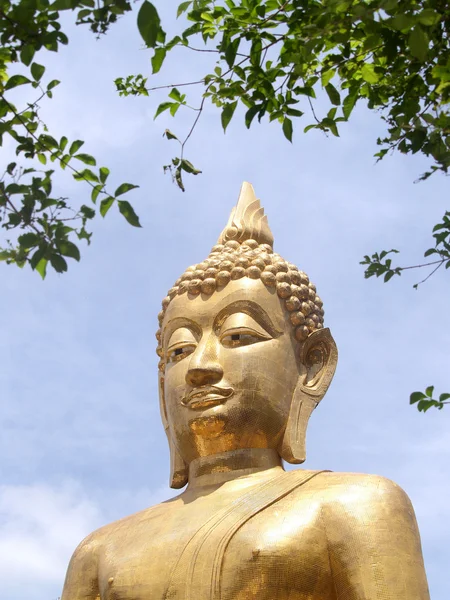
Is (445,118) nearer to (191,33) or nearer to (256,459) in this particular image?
(191,33)

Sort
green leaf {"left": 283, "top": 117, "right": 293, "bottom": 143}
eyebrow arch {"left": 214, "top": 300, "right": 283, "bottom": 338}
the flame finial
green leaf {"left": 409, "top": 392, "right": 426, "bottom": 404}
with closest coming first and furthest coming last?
1. green leaf {"left": 409, "top": 392, "right": 426, "bottom": 404}
2. green leaf {"left": 283, "top": 117, "right": 293, "bottom": 143}
3. eyebrow arch {"left": 214, "top": 300, "right": 283, "bottom": 338}
4. the flame finial

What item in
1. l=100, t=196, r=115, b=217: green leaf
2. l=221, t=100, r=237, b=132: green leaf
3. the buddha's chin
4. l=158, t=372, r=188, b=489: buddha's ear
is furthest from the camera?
l=158, t=372, r=188, b=489: buddha's ear

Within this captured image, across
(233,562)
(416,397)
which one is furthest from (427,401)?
(233,562)

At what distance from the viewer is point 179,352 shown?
8.62m

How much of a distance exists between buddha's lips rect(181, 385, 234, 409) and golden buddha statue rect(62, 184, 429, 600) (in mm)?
10

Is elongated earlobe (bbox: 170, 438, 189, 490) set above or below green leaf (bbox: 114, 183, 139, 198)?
below

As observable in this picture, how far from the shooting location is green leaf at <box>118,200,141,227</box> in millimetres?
5354

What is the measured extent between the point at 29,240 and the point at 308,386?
3.78 metres

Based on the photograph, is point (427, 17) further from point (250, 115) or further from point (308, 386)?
point (308, 386)

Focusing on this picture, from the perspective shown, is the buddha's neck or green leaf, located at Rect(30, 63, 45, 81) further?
the buddha's neck

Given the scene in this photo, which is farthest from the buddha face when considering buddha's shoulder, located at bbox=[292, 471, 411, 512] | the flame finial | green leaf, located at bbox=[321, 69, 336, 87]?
green leaf, located at bbox=[321, 69, 336, 87]

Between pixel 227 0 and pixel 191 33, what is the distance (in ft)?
1.21

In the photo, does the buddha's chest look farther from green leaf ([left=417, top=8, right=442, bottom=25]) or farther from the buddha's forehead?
green leaf ([left=417, top=8, right=442, bottom=25])

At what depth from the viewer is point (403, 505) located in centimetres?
757
